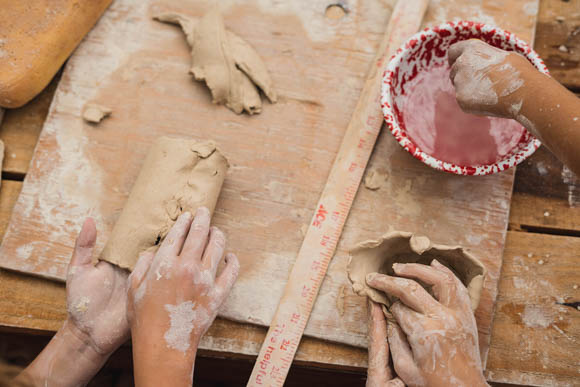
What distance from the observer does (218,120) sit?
1.49m

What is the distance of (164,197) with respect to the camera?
130 cm

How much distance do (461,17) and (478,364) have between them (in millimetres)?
1103

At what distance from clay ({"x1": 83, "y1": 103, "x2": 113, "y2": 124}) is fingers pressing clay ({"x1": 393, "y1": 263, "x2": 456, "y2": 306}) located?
1024mm

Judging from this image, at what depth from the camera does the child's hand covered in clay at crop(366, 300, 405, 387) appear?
47.9 inches

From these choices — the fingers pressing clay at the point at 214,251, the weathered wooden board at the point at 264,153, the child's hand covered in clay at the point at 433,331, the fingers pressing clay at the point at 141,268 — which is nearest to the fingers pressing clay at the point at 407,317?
the child's hand covered in clay at the point at 433,331

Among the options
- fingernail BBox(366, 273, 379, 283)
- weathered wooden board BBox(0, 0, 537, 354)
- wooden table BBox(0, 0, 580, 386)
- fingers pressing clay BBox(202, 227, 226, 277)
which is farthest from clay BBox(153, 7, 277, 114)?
fingernail BBox(366, 273, 379, 283)

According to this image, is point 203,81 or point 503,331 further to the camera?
point 203,81

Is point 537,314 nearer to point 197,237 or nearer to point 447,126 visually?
point 447,126

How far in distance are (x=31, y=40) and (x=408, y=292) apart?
135cm

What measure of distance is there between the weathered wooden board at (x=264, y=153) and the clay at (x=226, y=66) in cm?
5

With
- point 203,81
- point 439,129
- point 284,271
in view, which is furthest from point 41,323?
point 439,129

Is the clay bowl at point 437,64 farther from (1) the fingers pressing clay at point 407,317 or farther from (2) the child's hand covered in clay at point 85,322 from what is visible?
(2) the child's hand covered in clay at point 85,322

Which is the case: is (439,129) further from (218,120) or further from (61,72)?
(61,72)

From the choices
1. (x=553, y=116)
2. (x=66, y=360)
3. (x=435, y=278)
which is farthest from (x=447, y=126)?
(x=66, y=360)
